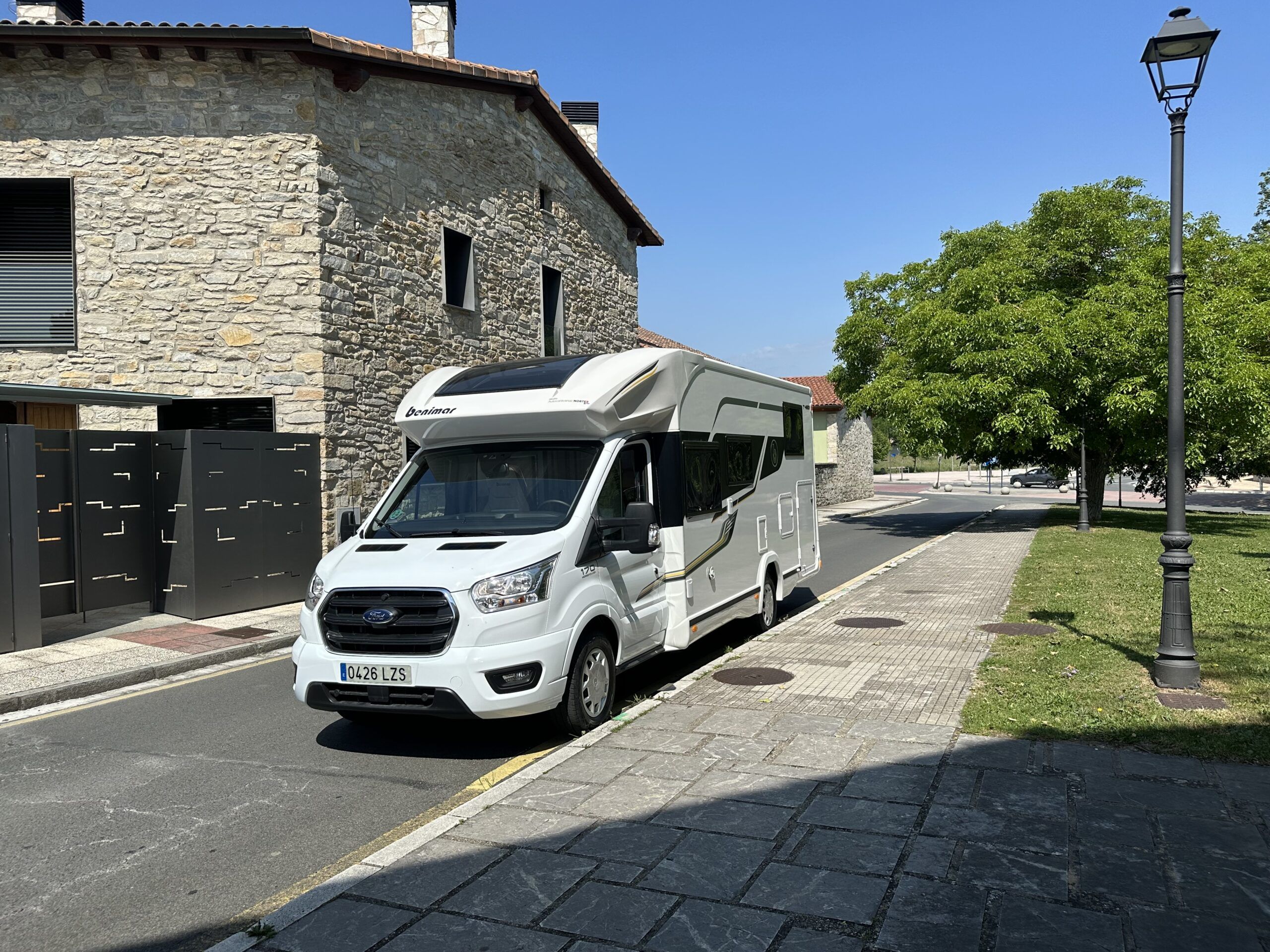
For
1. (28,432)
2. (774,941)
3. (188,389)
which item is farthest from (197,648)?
(774,941)

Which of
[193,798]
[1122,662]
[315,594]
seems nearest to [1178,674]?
[1122,662]

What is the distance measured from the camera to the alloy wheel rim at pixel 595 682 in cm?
657

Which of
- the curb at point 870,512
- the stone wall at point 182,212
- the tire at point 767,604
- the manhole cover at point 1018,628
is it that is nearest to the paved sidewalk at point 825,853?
the tire at point 767,604

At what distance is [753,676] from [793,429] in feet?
14.7

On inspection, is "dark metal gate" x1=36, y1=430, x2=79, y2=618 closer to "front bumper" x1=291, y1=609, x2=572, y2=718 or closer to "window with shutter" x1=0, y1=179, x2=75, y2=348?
"window with shutter" x1=0, y1=179, x2=75, y2=348

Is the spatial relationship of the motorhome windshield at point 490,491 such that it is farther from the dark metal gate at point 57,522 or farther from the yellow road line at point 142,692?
the dark metal gate at point 57,522

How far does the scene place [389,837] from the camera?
4.87 m

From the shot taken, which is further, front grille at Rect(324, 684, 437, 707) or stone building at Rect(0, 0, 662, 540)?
stone building at Rect(0, 0, 662, 540)

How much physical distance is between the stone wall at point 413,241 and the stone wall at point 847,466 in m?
22.9

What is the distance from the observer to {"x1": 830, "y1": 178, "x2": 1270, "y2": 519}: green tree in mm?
22328

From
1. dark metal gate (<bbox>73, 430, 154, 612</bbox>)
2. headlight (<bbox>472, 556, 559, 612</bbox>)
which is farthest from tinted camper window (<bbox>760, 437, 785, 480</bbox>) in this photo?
dark metal gate (<bbox>73, 430, 154, 612</bbox>)

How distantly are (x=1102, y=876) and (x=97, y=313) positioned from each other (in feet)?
50.3

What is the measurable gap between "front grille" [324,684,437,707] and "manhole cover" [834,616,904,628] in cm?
623

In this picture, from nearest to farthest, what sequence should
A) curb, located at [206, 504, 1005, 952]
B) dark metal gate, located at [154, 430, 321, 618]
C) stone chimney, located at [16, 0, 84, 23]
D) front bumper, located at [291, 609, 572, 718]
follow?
1. curb, located at [206, 504, 1005, 952]
2. front bumper, located at [291, 609, 572, 718]
3. dark metal gate, located at [154, 430, 321, 618]
4. stone chimney, located at [16, 0, 84, 23]
